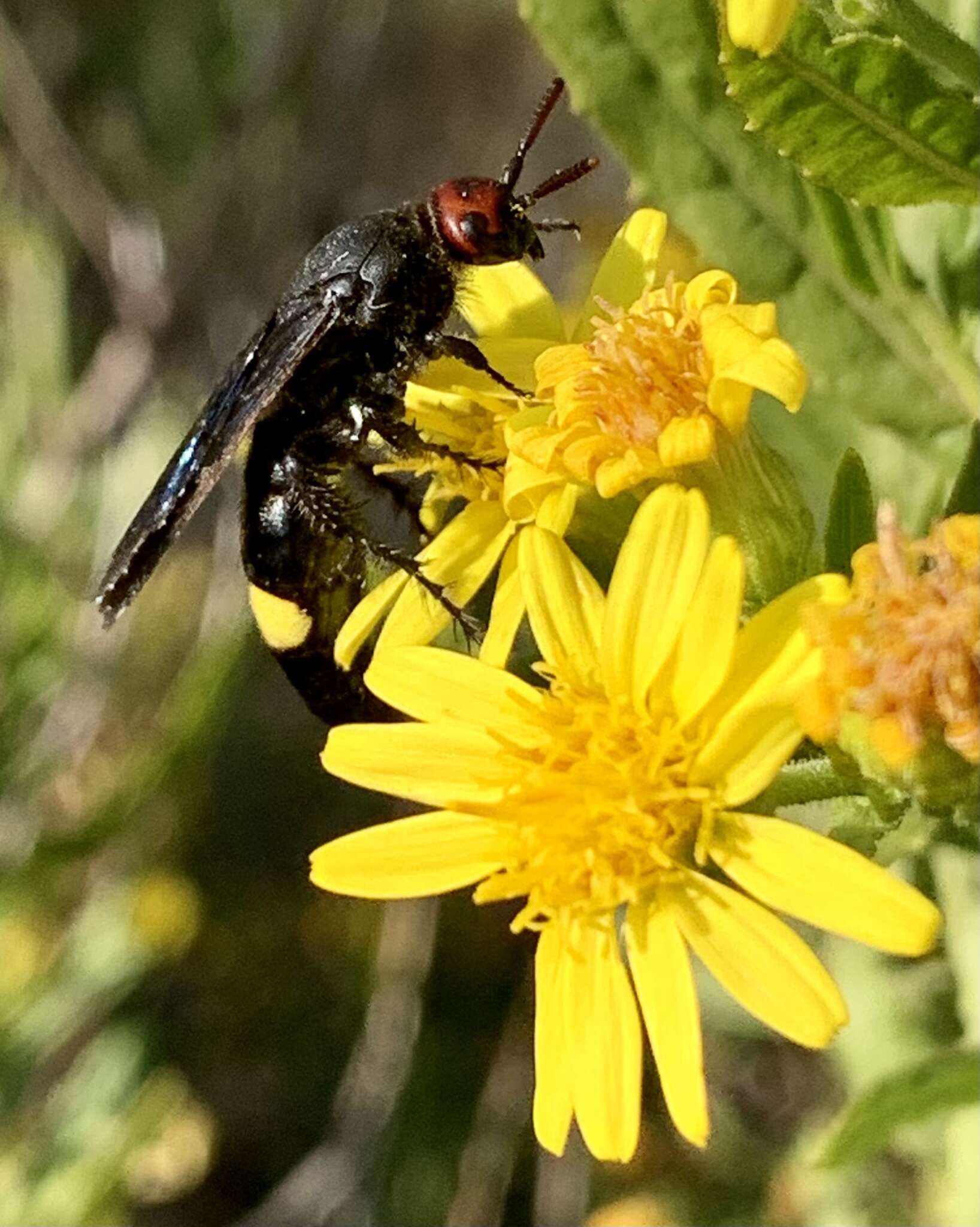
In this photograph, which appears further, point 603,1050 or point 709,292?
point 709,292

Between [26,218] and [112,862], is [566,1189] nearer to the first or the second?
[112,862]

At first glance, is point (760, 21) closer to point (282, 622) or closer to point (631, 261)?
point (631, 261)

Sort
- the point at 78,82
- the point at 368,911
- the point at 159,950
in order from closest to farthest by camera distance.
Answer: the point at 159,950, the point at 368,911, the point at 78,82

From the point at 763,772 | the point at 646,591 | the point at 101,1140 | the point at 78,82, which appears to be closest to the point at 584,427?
the point at 646,591

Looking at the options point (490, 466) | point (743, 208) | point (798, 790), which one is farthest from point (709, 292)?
point (798, 790)

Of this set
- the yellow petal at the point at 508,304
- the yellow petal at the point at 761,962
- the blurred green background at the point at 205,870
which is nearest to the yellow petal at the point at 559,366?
the yellow petal at the point at 508,304
